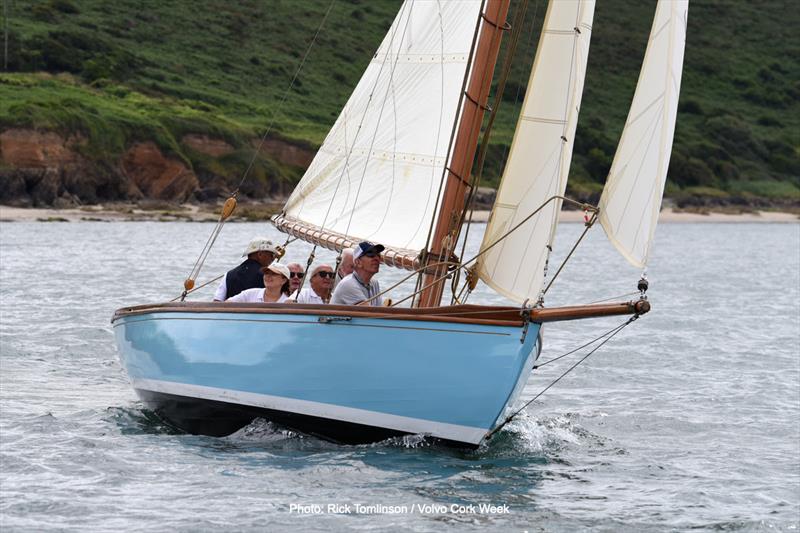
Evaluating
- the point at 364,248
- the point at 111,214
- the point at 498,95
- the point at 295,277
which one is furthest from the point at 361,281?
the point at 111,214

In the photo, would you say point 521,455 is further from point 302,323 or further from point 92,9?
point 92,9

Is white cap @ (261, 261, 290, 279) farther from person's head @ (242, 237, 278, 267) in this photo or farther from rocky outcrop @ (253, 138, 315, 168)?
rocky outcrop @ (253, 138, 315, 168)

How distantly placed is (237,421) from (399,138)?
12.9ft

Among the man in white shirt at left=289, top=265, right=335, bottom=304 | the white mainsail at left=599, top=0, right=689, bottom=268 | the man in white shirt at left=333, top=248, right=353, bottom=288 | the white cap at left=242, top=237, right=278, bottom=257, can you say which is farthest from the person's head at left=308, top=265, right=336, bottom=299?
the white mainsail at left=599, top=0, right=689, bottom=268

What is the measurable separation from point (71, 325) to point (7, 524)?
49.4 ft

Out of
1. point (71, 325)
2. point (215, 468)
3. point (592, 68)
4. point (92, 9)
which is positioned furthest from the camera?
point (592, 68)

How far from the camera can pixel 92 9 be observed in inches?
4131

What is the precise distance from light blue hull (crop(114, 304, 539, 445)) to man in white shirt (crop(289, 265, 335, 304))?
89 cm

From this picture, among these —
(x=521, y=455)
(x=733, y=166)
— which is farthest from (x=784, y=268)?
(x=733, y=166)

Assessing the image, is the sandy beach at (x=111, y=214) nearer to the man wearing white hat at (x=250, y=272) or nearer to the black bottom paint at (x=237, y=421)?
the man wearing white hat at (x=250, y=272)

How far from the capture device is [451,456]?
12.6 meters

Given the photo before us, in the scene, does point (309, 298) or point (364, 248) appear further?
point (309, 298)

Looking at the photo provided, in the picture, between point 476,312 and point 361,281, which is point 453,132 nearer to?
point 361,281

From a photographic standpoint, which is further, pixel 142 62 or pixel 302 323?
pixel 142 62
